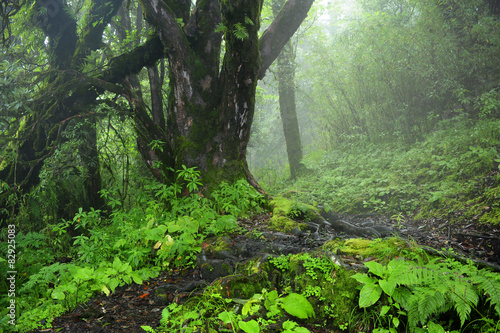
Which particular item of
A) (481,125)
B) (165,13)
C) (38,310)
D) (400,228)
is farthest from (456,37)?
(38,310)

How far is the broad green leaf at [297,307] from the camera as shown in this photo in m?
2.00

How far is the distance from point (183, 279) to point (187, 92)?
11.4 feet

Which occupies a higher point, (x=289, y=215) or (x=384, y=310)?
(x=289, y=215)

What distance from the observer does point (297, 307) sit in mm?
2027

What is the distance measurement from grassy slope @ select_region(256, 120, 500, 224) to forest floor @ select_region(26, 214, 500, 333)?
490mm

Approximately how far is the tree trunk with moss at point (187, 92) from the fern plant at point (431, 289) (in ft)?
11.7

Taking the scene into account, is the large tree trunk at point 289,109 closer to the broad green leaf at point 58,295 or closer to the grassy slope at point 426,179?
the grassy slope at point 426,179

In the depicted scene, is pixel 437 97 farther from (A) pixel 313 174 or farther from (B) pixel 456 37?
(A) pixel 313 174

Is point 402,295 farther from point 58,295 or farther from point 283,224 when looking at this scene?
point 58,295

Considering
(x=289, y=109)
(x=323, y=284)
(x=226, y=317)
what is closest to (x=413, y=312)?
(x=323, y=284)

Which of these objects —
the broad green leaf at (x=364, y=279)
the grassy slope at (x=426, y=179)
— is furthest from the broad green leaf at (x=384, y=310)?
the grassy slope at (x=426, y=179)

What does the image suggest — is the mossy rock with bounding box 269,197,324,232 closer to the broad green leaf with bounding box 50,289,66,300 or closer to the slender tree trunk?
the broad green leaf with bounding box 50,289,66,300

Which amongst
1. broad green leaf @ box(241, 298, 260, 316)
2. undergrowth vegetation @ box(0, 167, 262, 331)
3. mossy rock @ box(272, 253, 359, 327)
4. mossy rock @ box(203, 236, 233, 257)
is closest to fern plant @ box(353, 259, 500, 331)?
mossy rock @ box(272, 253, 359, 327)

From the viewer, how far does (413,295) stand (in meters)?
1.85
